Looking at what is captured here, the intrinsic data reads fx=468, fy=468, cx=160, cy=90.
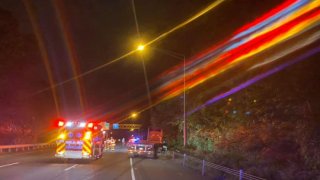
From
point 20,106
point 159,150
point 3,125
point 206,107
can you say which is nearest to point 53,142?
point 20,106

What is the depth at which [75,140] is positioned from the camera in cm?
2853

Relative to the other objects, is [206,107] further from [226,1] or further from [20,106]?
[20,106]

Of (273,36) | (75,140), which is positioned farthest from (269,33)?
(75,140)

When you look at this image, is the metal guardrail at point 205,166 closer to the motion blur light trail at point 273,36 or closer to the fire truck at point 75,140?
the motion blur light trail at point 273,36

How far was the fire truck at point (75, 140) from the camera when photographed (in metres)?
28.4

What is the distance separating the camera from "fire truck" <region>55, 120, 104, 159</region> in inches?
1117

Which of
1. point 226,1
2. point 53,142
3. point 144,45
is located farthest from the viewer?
point 53,142

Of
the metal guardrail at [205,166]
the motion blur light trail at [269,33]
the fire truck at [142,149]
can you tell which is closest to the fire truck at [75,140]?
the metal guardrail at [205,166]

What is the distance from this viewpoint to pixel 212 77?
100 ft

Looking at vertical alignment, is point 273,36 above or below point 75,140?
above

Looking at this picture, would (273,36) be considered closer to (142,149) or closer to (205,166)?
(205,166)

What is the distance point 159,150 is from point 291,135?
2611cm

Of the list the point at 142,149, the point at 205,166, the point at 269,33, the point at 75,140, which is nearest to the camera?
the point at 269,33

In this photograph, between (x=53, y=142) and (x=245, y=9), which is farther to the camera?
(x=53, y=142)
